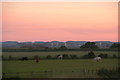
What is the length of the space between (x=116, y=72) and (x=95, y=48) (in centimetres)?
1081

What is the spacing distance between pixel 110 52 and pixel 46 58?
3825mm

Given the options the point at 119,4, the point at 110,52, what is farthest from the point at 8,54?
the point at 119,4

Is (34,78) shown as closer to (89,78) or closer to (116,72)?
(89,78)

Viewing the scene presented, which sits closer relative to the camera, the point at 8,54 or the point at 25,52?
the point at 8,54

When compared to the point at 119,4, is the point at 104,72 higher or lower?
lower

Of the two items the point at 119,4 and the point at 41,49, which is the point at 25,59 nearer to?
the point at 41,49

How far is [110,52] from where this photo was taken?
15.0 meters

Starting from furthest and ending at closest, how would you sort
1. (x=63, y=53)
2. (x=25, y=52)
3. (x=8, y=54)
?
(x=63, y=53)
(x=25, y=52)
(x=8, y=54)

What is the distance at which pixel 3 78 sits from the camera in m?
6.25

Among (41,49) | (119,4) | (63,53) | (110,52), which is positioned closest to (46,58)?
(41,49)

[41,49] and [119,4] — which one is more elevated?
[119,4]

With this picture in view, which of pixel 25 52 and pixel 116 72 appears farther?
pixel 25 52

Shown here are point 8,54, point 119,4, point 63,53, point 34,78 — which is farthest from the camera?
point 63,53

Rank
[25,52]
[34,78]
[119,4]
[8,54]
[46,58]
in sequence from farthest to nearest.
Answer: [25,52]
[46,58]
[8,54]
[34,78]
[119,4]
